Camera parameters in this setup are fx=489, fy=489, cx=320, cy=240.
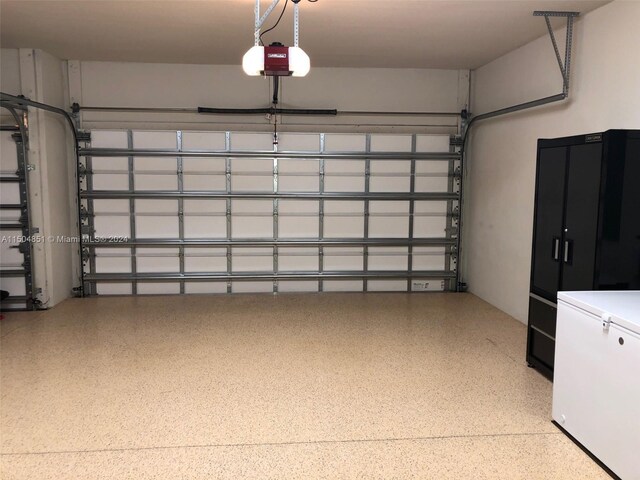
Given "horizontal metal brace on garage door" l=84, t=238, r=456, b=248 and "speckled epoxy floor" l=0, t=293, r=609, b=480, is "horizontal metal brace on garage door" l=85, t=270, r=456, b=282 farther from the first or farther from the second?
"speckled epoxy floor" l=0, t=293, r=609, b=480

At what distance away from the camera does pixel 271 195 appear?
265 inches

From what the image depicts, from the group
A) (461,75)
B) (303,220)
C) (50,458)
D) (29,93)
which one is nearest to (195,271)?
(303,220)

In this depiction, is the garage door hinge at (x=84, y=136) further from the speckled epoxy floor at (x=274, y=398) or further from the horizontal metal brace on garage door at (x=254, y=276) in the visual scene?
the speckled epoxy floor at (x=274, y=398)

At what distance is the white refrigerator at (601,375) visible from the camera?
250 centimetres

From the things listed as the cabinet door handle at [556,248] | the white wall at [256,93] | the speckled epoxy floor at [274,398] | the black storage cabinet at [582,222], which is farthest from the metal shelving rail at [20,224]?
the cabinet door handle at [556,248]

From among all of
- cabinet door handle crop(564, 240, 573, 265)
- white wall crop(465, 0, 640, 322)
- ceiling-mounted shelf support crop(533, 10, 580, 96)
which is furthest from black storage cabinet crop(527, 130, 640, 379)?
ceiling-mounted shelf support crop(533, 10, 580, 96)

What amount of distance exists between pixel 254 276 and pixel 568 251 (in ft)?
14.1

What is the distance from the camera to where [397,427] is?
317 centimetres

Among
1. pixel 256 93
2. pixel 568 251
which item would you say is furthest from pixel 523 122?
pixel 256 93

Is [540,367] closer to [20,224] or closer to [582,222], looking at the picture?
[582,222]

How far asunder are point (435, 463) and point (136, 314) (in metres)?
4.22

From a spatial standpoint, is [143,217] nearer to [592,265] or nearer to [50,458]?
[50,458]

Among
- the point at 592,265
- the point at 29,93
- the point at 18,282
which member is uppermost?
the point at 29,93

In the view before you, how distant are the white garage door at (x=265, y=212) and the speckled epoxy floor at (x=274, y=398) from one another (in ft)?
3.55
